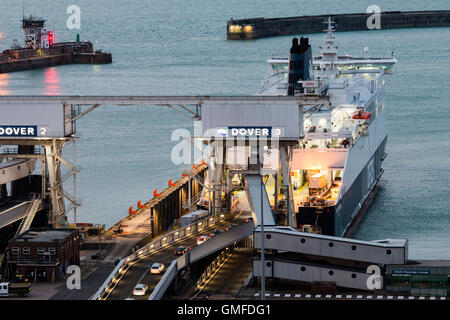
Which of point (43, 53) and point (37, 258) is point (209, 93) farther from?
point (37, 258)

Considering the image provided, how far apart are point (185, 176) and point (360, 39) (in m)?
105

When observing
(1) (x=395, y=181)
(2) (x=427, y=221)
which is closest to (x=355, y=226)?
(2) (x=427, y=221)

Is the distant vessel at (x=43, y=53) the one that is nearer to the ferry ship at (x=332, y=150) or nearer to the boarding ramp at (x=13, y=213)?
the ferry ship at (x=332, y=150)

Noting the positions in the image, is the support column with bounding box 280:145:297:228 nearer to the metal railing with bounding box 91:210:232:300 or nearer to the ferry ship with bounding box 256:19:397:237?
the ferry ship with bounding box 256:19:397:237

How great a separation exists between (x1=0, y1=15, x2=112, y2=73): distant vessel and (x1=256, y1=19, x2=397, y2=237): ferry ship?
7564cm

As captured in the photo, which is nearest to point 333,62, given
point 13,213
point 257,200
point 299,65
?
point 299,65

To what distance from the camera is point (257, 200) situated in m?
45.5

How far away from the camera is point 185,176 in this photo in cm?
6156

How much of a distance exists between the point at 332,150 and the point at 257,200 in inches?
397

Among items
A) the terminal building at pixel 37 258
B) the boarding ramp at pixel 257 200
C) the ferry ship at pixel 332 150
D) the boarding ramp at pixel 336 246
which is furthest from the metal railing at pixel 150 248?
the ferry ship at pixel 332 150

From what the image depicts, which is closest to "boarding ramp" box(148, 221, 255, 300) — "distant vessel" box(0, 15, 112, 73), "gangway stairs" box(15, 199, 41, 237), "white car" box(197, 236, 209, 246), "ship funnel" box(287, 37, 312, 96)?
"white car" box(197, 236, 209, 246)

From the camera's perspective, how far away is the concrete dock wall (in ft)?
550

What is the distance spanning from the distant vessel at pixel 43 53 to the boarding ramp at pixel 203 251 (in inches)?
3775

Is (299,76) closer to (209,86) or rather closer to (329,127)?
(329,127)
